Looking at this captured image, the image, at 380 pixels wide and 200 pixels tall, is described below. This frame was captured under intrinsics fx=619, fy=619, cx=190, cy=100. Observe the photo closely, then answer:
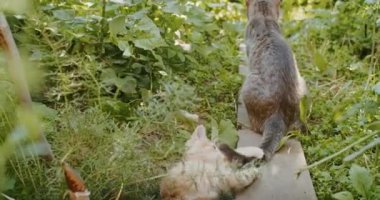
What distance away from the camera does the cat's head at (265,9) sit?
14.3ft

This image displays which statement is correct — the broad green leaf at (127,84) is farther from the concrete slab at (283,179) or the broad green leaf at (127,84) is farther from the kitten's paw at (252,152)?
the kitten's paw at (252,152)

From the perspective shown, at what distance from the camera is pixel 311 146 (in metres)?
3.54

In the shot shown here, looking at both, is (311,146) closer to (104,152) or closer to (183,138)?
(183,138)

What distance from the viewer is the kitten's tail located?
131 inches

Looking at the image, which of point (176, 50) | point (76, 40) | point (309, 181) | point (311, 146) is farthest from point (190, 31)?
point (309, 181)

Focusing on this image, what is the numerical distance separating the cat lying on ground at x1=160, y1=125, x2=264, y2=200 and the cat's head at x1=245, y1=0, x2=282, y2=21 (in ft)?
4.88

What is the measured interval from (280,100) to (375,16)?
1.26 metres

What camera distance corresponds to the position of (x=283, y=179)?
3.13 meters

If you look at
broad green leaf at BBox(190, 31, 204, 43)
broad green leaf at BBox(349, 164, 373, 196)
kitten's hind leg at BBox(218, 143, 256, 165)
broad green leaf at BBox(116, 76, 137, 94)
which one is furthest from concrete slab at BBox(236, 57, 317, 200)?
broad green leaf at BBox(190, 31, 204, 43)

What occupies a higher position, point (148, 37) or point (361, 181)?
Result: point (148, 37)

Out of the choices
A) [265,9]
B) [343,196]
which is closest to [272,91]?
[343,196]

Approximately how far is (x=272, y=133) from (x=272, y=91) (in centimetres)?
26

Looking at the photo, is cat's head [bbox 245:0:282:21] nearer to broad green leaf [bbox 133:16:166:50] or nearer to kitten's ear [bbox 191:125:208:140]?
broad green leaf [bbox 133:16:166:50]

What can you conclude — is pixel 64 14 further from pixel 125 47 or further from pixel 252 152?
pixel 252 152
